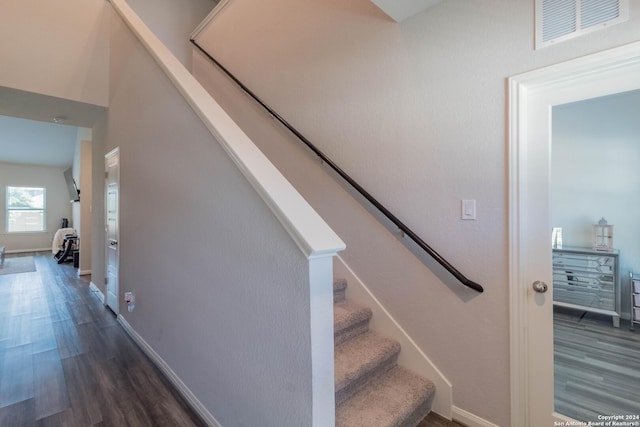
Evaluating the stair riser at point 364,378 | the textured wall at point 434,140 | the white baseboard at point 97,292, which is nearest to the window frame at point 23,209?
the white baseboard at point 97,292

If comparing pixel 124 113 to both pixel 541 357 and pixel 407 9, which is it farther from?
pixel 541 357

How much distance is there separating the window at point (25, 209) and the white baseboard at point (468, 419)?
1184cm

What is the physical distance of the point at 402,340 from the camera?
1922 mm

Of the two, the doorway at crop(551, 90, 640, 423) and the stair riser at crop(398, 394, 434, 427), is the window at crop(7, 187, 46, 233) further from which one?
the doorway at crop(551, 90, 640, 423)

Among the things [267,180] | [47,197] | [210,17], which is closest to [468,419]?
[267,180]

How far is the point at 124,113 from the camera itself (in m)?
2.98

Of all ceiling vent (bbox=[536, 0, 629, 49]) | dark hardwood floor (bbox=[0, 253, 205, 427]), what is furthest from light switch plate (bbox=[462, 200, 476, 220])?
dark hardwood floor (bbox=[0, 253, 205, 427])

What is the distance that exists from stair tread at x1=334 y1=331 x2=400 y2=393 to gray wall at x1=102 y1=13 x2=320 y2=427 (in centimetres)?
49

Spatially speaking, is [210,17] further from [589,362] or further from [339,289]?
[589,362]

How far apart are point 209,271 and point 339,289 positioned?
103 centimetres

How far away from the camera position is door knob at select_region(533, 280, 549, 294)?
145 cm

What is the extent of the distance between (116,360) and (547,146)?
3317 millimetres

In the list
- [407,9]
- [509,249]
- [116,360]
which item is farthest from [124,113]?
[509,249]

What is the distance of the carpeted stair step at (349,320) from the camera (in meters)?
1.86
